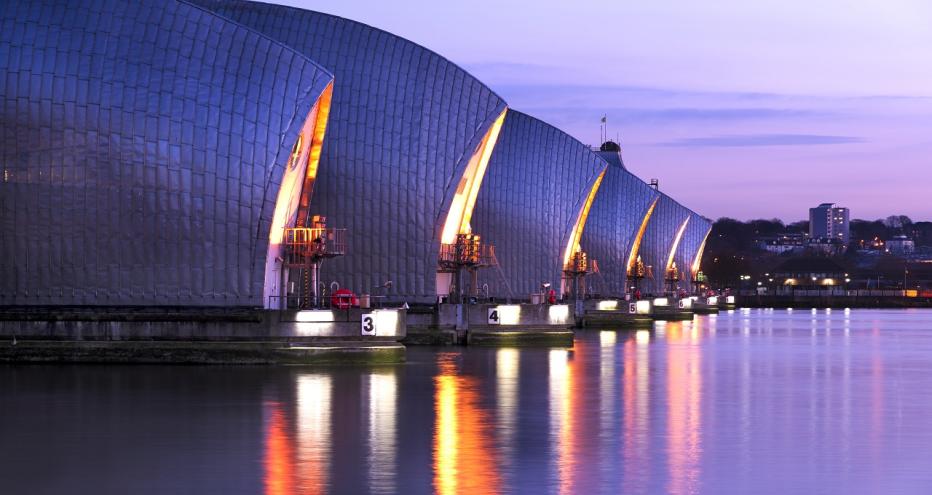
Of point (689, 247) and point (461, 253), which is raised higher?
point (689, 247)

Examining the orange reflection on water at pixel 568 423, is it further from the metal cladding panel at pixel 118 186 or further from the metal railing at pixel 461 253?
the metal railing at pixel 461 253

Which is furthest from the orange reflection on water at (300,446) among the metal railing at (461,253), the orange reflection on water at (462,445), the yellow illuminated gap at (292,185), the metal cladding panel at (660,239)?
the metal cladding panel at (660,239)

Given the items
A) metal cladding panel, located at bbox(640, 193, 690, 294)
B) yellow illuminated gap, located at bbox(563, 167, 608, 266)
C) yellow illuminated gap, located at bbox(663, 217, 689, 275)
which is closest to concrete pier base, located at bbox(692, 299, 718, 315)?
yellow illuminated gap, located at bbox(663, 217, 689, 275)

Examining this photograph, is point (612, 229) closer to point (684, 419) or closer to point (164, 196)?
point (164, 196)

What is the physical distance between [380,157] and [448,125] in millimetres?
4120

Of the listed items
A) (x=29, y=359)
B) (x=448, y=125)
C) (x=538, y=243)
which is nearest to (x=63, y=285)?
(x=29, y=359)

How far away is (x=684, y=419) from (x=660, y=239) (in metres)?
127

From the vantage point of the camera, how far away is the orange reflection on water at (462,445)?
21.5m

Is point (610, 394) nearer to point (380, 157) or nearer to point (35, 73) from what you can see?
point (35, 73)

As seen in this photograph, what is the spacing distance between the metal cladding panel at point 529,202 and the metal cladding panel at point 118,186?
36.5 metres

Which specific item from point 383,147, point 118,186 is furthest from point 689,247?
point 118,186

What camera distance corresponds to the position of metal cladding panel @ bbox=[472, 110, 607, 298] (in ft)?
299

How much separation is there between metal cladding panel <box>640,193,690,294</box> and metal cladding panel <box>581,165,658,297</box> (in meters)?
22.3

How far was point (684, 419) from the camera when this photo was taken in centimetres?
3183
